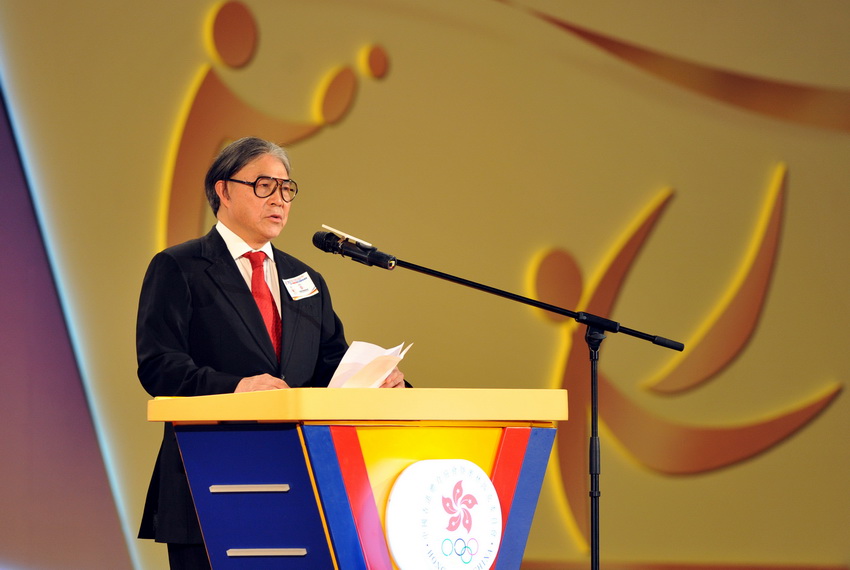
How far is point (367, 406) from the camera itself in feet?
4.83

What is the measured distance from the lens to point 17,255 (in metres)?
3.77

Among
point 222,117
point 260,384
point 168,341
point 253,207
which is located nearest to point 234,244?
point 253,207

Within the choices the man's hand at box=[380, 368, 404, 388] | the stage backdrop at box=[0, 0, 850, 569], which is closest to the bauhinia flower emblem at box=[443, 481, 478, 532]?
the man's hand at box=[380, 368, 404, 388]

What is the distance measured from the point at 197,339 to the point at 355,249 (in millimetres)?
463

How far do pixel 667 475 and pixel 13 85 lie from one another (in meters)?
3.18

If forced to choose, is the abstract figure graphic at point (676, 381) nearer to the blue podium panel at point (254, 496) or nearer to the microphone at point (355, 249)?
the microphone at point (355, 249)

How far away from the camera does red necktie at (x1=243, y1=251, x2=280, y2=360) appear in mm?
2309

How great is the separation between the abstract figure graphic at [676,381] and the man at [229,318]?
5.56 ft

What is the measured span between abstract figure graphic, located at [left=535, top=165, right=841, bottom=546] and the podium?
7.68 feet

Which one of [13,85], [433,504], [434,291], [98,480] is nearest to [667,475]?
[434,291]

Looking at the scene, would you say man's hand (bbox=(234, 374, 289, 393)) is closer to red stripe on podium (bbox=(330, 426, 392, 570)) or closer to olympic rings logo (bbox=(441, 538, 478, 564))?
red stripe on podium (bbox=(330, 426, 392, 570))

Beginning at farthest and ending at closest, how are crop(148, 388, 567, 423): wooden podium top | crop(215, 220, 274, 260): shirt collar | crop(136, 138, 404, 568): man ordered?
crop(215, 220, 274, 260): shirt collar → crop(136, 138, 404, 568): man → crop(148, 388, 567, 423): wooden podium top

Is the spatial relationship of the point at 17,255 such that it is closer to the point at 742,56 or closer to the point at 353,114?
the point at 353,114

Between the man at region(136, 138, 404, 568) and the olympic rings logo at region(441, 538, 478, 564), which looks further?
the man at region(136, 138, 404, 568)
